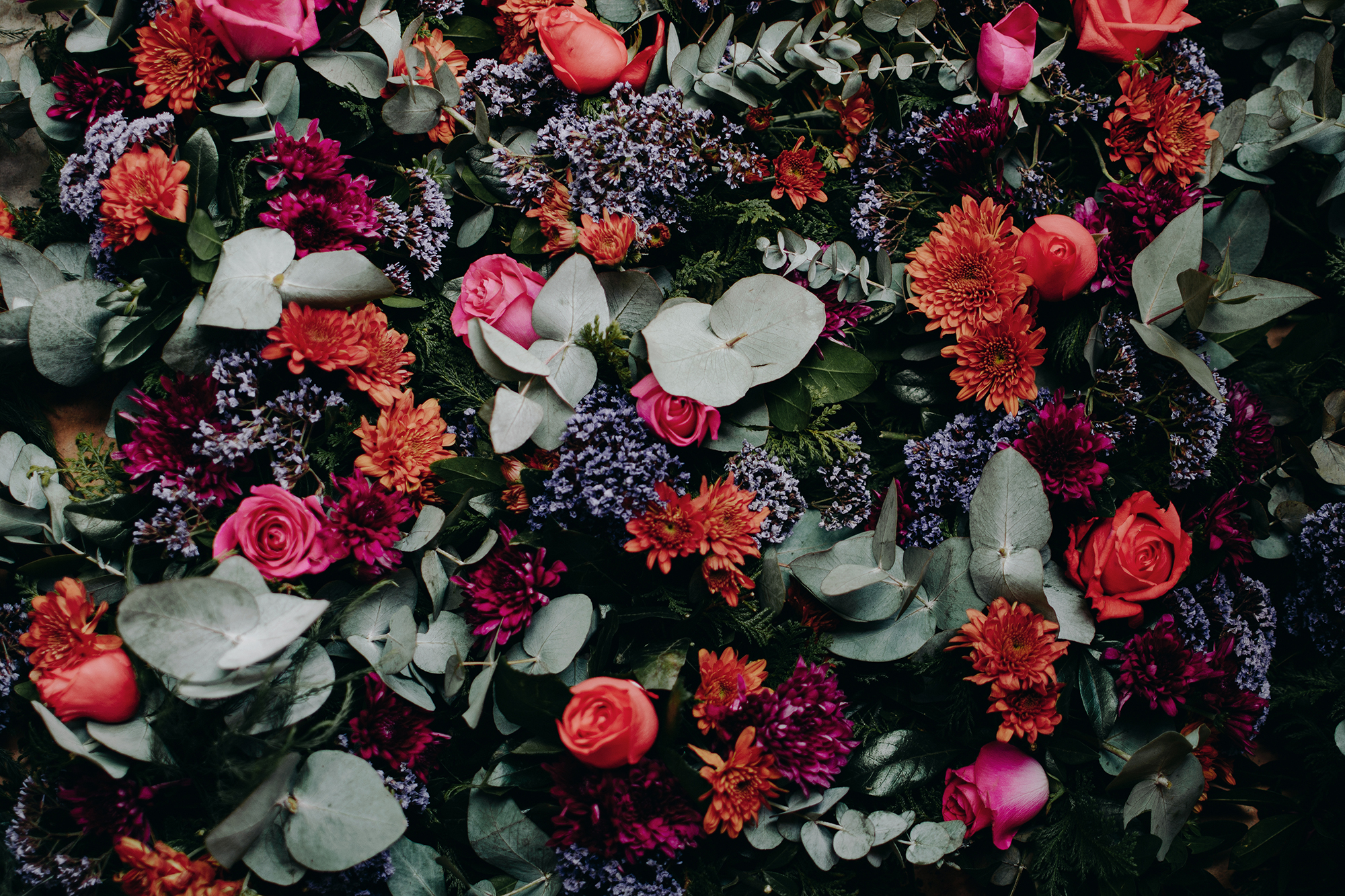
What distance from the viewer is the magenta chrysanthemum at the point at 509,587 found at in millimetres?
984

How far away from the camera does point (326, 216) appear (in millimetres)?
1010

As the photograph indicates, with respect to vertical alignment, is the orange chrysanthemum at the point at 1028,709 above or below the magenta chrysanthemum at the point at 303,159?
below

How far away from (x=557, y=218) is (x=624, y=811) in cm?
77

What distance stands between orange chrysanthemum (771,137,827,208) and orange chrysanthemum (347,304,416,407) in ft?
1.81

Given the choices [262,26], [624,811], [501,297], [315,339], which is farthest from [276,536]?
[262,26]

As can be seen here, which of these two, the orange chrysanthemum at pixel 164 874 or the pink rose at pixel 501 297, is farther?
the pink rose at pixel 501 297

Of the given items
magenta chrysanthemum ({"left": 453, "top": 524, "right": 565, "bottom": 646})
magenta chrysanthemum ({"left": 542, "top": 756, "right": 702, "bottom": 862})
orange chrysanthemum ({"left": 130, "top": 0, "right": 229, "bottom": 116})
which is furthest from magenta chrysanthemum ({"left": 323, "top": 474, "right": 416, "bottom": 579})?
orange chrysanthemum ({"left": 130, "top": 0, "right": 229, "bottom": 116})

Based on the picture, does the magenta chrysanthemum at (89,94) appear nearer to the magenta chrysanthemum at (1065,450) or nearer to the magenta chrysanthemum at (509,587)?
the magenta chrysanthemum at (509,587)

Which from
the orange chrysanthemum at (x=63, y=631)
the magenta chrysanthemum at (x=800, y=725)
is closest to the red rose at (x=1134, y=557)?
the magenta chrysanthemum at (x=800, y=725)

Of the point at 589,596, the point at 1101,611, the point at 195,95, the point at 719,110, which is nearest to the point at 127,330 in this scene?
the point at 195,95

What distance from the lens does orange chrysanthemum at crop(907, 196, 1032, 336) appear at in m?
1.00

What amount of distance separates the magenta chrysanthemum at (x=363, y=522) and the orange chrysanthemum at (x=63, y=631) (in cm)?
32

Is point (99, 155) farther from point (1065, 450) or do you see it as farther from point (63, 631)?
point (1065, 450)

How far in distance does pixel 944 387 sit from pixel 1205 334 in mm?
348
